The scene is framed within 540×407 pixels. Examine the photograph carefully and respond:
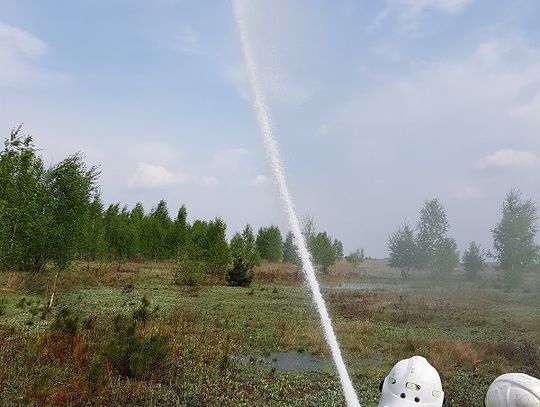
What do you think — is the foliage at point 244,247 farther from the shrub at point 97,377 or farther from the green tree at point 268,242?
the shrub at point 97,377

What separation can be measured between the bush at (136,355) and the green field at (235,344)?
0.10 meters

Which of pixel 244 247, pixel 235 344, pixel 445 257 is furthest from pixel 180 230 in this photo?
pixel 235 344

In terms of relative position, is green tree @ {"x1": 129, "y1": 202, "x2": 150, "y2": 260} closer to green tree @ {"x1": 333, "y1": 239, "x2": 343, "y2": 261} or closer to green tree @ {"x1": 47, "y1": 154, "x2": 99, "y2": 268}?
green tree @ {"x1": 333, "y1": 239, "x2": 343, "y2": 261}

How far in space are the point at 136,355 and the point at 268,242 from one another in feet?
184

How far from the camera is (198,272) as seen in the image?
35500mm

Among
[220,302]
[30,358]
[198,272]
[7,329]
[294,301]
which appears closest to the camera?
[30,358]

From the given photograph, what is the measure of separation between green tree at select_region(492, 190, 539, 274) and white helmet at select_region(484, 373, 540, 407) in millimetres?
39751

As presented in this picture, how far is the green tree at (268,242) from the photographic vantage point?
67500mm

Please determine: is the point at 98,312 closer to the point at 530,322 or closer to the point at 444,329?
the point at 444,329

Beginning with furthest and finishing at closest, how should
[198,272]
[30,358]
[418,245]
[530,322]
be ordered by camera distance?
[418,245] < [198,272] < [530,322] < [30,358]

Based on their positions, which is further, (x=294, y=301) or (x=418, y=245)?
(x=418, y=245)

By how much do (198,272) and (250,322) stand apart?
15.6 metres

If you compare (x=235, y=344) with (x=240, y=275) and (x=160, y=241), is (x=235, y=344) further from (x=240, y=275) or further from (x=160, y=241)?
(x=160, y=241)

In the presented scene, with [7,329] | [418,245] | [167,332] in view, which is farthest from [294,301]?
[418,245]
